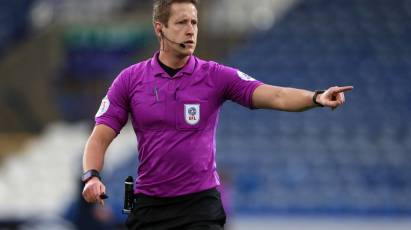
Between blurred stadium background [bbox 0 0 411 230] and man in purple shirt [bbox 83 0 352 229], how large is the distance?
654 cm

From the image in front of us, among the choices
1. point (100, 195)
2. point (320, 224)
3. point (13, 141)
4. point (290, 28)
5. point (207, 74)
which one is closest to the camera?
point (100, 195)

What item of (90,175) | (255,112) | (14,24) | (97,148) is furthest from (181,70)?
(14,24)

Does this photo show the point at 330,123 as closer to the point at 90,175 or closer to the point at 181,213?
the point at 181,213

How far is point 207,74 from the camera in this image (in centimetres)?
534

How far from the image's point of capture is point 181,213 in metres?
5.23

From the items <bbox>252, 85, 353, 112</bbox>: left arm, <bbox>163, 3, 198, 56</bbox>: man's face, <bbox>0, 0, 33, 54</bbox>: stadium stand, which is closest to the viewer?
<bbox>252, 85, 353, 112</bbox>: left arm

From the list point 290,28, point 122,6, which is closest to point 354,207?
point 290,28

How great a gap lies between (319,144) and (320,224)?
2.02m

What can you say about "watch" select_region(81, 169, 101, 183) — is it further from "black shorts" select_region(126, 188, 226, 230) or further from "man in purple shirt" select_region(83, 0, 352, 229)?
"black shorts" select_region(126, 188, 226, 230)

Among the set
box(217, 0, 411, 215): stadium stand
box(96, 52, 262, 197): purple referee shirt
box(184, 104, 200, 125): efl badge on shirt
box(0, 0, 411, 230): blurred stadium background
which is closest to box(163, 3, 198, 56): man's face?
box(96, 52, 262, 197): purple referee shirt

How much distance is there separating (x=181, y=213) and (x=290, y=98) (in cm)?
81

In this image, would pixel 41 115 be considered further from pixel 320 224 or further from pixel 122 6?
pixel 320 224

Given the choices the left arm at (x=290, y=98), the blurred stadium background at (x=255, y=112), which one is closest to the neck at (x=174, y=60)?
the left arm at (x=290, y=98)

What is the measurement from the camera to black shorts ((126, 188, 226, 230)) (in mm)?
5211
